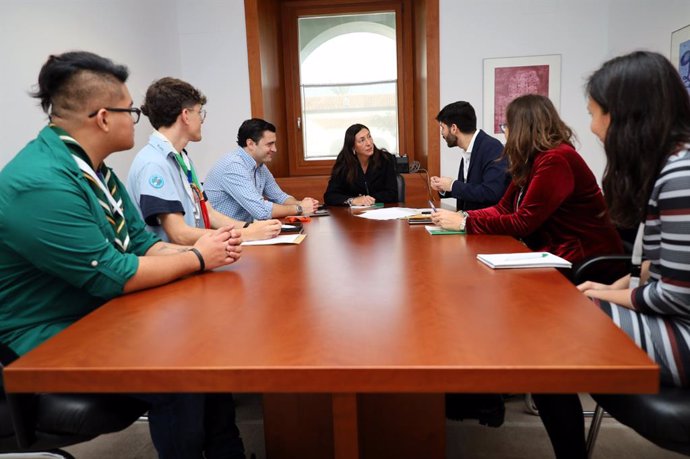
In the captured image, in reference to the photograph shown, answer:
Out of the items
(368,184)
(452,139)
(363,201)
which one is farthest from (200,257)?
(368,184)

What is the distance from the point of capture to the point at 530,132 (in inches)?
83.4

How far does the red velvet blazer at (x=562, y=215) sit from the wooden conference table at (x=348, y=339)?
1.78 feet

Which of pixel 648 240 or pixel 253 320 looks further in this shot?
pixel 648 240

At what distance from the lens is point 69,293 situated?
136 cm

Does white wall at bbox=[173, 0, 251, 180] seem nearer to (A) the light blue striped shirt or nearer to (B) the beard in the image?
(A) the light blue striped shirt

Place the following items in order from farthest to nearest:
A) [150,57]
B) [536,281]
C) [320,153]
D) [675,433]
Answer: [320,153] → [150,57] → [536,281] → [675,433]

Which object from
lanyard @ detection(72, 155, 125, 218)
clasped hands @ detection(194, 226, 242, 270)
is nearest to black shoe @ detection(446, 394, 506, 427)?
clasped hands @ detection(194, 226, 242, 270)

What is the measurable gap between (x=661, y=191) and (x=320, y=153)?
4126 millimetres

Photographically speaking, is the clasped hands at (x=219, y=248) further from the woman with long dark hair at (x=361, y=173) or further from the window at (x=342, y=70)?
the window at (x=342, y=70)

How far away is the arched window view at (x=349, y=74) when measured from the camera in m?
4.86

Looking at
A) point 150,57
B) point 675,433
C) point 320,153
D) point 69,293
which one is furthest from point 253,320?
point 320,153

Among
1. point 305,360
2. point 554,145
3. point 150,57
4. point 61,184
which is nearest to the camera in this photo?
point 305,360

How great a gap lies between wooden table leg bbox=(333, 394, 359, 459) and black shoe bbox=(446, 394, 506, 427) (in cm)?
124

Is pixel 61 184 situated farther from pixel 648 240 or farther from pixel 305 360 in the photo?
pixel 648 240
